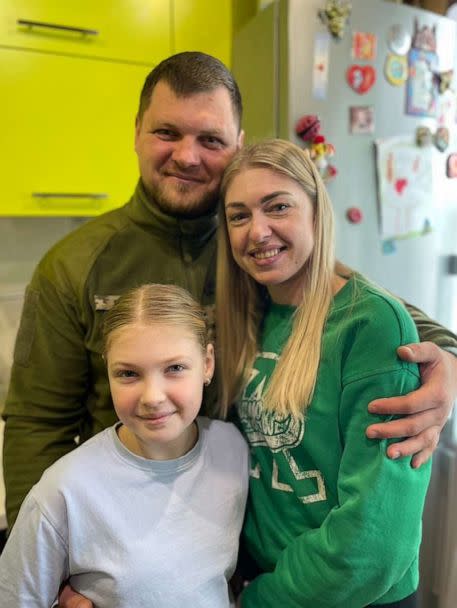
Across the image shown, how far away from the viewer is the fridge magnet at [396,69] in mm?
1609

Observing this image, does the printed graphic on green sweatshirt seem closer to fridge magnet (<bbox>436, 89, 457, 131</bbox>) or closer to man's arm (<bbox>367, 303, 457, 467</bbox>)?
man's arm (<bbox>367, 303, 457, 467</bbox>)

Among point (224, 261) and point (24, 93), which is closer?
point (224, 261)

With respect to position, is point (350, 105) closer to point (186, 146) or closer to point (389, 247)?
point (389, 247)

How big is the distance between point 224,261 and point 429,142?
1.08 metres

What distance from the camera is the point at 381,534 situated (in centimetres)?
75

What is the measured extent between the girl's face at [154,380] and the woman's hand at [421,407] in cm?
29

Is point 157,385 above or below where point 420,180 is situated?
below

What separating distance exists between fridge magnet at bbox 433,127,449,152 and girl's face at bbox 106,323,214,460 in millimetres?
1345

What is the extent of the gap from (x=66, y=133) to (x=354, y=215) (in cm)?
92

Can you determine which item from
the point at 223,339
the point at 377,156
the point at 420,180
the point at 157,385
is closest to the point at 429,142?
the point at 420,180

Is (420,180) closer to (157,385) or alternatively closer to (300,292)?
(300,292)

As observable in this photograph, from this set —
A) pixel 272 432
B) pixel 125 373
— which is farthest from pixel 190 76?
pixel 272 432

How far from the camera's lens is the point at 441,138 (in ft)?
5.69

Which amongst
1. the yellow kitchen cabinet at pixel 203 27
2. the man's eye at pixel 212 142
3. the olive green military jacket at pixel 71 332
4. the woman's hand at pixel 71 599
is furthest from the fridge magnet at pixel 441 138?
the woman's hand at pixel 71 599
